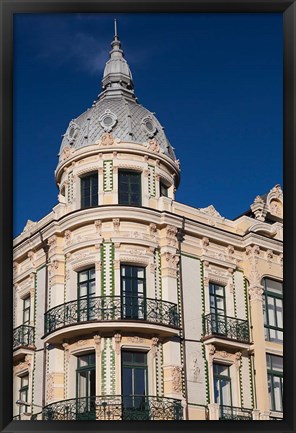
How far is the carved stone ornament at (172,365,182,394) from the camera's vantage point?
46.7ft

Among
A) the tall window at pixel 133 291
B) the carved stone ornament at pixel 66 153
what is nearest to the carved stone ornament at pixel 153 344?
the tall window at pixel 133 291

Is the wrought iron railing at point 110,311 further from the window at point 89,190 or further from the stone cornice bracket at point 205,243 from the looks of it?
the window at point 89,190

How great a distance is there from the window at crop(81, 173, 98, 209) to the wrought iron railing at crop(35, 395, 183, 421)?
3.69 meters

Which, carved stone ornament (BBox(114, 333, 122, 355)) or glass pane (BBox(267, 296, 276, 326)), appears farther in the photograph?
glass pane (BBox(267, 296, 276, 326))

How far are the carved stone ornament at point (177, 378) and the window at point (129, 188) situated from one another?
3106 millimetres

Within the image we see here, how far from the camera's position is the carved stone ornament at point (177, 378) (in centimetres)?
1424

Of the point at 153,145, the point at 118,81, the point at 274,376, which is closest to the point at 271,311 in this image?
the point at 274,376

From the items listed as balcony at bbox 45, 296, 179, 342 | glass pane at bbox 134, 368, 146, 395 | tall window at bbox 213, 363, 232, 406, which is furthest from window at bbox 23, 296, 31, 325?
tall window at bbox 213, 363, 232, 406

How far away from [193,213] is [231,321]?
2176 millimetres

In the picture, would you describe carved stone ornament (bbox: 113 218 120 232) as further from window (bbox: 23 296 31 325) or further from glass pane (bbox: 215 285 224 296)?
glass pane (bbox: 215 285 224 296)

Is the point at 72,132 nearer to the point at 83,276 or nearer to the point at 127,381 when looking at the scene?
the point at 83,276
